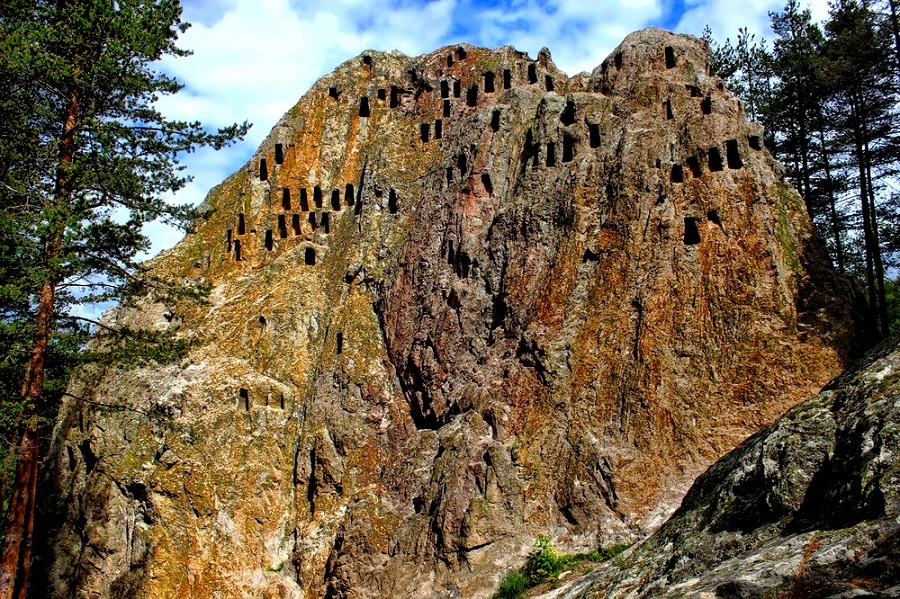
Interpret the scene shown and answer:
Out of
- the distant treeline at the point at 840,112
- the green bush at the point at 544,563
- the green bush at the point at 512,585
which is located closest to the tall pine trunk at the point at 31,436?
the green bush at the point at 512,585

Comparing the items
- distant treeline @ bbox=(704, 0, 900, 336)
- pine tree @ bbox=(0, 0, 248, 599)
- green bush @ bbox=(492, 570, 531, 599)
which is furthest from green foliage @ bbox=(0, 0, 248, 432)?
distant treeline @ bbox=(704, 0, 900, 336)

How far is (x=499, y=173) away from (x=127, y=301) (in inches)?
584

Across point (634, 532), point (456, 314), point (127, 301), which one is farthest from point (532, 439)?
point (127, 301)

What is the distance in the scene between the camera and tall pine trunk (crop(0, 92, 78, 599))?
1596 centimetres

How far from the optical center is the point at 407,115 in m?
34.5

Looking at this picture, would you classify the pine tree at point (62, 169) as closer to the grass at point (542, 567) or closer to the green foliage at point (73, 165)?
the green foliage at point (73, 165)

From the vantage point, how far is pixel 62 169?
18391 mm

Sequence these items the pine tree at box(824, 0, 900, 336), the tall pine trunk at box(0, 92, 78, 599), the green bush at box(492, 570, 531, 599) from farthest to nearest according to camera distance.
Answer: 1. the pine tree at box(824, 0, 900, 336)
2. the green bush at box(492, 570, 531, 599)
3. the tall pine trunk at box(0, 92, 78, 599)

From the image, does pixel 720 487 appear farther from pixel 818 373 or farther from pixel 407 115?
pixel 407 115

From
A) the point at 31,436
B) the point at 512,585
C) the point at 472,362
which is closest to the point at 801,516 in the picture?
the point at 512,585

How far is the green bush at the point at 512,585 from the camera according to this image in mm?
17938

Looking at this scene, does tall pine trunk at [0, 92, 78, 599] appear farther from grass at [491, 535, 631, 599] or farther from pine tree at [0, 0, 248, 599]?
grass at [491, 535, 631, 599]

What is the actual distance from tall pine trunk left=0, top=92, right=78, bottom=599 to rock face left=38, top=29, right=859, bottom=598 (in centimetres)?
158

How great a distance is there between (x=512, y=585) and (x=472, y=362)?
8.43 metres
